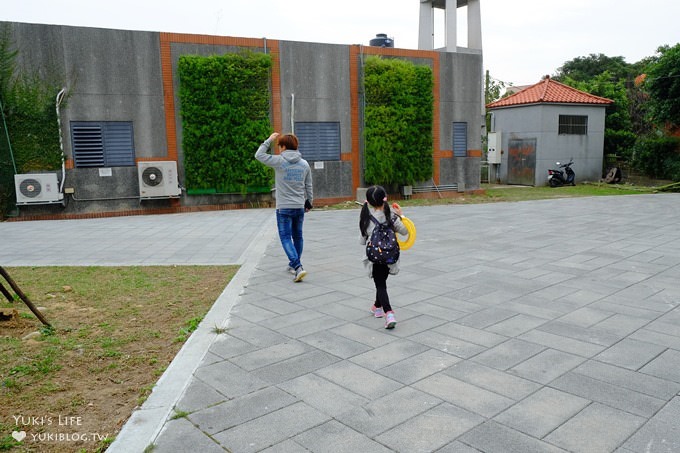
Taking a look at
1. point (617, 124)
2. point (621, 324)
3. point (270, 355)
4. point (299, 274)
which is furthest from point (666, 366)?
point (617, 124)

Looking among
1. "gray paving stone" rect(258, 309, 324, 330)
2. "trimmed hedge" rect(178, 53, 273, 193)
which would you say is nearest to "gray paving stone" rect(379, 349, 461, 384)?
"gray paving stone" rect(258, 309, 324, 330)

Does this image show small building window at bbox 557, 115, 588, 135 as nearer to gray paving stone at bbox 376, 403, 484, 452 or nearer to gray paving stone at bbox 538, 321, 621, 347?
gray paving stone at bbox 538, 321, 621, 347

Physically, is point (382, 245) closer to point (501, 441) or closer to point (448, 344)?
point (448, 344)

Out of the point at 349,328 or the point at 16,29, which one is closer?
the point at 349,328

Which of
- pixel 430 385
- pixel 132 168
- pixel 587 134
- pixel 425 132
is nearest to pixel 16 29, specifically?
pixel 132 168

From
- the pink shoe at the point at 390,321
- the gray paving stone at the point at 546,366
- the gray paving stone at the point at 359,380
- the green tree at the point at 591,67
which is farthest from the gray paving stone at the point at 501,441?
the green tree at the point at 591,67

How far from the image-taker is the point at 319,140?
55.0 feet

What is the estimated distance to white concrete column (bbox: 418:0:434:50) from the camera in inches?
1060

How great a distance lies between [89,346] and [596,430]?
370cm

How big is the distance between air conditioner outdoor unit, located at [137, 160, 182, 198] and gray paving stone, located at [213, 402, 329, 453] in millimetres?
12231

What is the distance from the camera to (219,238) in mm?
10375

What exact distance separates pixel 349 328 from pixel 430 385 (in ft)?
4.41

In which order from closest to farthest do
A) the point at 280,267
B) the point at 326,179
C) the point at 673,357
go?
the point at 673,357, the point at 280,267, the point at 326,179

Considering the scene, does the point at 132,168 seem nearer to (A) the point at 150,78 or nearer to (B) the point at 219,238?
(A) the point at 150,78
